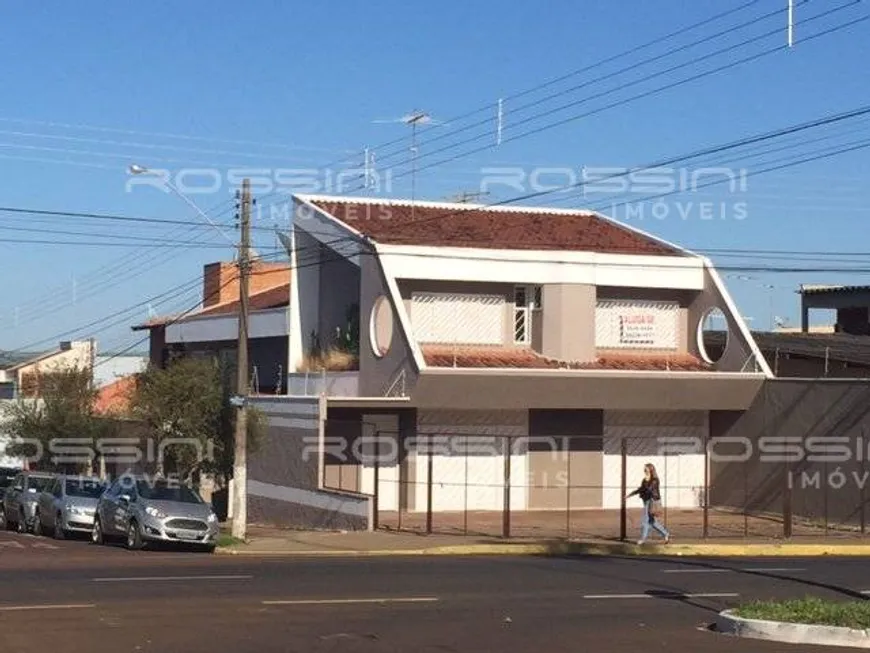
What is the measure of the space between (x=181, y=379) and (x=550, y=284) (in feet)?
34.3

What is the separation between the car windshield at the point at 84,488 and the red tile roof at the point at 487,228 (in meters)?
9.74

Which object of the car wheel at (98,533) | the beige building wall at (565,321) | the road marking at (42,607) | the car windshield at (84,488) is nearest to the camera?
the road marking at (42,607)

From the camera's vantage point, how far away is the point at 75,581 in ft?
61.7

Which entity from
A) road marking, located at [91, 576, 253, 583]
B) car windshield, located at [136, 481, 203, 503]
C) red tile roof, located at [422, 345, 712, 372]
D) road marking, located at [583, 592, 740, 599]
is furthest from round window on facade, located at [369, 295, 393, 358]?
road marking, located at [583, 592, 740, 599]

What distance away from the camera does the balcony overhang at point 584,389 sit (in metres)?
35.3

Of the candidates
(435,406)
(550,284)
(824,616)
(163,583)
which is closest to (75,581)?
(163,583)

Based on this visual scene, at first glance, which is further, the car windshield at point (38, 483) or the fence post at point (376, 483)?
the car windshield at point (38, 483)

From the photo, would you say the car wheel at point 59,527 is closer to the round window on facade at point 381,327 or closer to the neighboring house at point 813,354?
the round window on facade at point 381,327

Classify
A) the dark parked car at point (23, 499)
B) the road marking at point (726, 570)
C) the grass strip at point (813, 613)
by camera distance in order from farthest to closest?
the dark parked car at point (23, 499), the road marking at point (726, 570), the grass strip at point (813, 613)

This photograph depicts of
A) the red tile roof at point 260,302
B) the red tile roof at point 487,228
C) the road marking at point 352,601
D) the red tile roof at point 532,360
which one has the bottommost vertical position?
the road marking at point 352,601

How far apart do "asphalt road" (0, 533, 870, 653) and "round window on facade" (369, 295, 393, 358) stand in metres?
12.0

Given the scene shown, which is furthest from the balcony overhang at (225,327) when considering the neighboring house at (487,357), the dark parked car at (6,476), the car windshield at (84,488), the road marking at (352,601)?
the road marking at (352,601)

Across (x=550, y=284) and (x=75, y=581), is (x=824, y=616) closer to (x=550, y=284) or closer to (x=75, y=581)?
(x=75, y=581)

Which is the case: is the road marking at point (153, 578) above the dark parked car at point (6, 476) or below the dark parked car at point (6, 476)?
above
